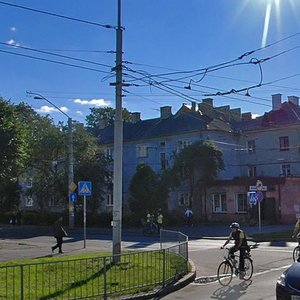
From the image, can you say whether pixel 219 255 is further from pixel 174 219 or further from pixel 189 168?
pixel 189 168

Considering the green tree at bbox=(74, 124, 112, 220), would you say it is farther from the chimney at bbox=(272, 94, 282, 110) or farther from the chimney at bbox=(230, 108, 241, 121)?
the chimney at bbox=(272, 94, 282, 110)

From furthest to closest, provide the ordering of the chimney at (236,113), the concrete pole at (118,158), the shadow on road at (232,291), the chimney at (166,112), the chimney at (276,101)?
1. the chimney at (236,113)
2. the chimney at (166,112)
3. the chimney at (276,101)
4. the concrete pole at (118,158)
5. the shadow on road at (232,291)

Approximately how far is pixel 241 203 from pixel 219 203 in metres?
2.65

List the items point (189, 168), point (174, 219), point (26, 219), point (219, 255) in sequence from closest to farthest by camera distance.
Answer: point (219, 255) → point (174, 219) → point (189, 168) → point (26, 219)

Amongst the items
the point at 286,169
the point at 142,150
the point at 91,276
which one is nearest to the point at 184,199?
the point at 142,150

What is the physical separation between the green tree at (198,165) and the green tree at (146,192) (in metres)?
1.42

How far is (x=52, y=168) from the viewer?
170ft

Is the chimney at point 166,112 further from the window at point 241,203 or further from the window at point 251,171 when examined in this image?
the window at point 241,203

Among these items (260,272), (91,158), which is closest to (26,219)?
(91,158)

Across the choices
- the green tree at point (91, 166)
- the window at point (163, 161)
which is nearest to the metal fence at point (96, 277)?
the green tree at point (91, 166)

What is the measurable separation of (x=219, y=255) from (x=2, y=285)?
37.6ft

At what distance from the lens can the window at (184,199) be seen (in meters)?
54.2

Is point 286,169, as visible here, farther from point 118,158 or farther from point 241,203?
point 118,158

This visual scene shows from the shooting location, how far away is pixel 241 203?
157 ft
